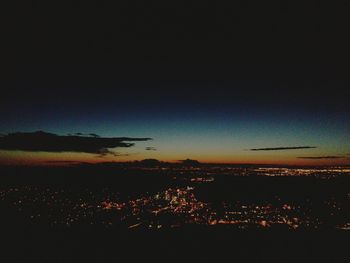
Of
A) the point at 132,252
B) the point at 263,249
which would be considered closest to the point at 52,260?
the point at 132,252

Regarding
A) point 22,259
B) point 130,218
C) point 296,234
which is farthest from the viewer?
point 130,218

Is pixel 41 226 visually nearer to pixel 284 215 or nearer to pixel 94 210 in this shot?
pixel 94 210

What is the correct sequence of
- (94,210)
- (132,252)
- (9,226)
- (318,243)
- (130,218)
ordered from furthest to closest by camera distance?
1. (94,210)
2. (130,218)
3. (9,226)
4. (318,243)
5. (132,252)

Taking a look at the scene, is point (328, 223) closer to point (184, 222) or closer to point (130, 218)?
point (184, 222)

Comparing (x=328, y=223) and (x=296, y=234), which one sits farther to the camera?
(x=328, y=223)

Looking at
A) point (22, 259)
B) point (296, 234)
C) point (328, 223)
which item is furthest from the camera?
point (328, 223)

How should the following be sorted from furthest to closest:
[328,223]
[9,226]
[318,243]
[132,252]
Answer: [328,223] < [9,226] < [318,243] < [132,252]

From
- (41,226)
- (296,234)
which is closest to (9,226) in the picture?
(41,226)

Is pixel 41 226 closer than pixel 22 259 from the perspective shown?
No
